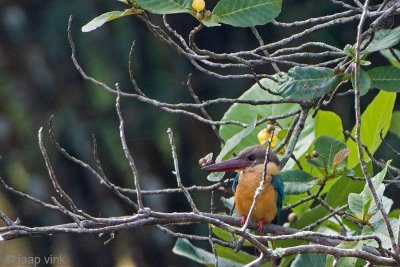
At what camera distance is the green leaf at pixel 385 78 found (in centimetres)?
172

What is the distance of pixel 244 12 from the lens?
1760mm

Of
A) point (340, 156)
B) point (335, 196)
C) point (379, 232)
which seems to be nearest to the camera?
point (379, 232)

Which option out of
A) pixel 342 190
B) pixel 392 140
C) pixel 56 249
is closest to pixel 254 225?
pixel 342 190

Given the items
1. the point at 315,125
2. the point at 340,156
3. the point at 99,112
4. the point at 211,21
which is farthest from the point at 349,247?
the point at 99,112

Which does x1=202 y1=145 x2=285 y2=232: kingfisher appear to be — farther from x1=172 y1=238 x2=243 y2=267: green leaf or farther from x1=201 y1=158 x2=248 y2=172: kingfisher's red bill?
x1=172 y1=238 x2=243 y2=267: green leaf

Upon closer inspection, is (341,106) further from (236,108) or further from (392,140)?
(236,108)

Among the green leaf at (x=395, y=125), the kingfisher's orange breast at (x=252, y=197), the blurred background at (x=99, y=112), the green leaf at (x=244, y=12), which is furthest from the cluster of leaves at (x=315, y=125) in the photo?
the blurred background at (x=99, y=112)

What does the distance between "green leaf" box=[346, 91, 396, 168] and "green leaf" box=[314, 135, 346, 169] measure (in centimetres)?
49

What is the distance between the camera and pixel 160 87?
3734 millimetres

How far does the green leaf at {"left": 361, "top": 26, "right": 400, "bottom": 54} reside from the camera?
65.3 inches

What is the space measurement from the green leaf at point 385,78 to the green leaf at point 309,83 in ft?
0.34

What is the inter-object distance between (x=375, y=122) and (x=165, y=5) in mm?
1055

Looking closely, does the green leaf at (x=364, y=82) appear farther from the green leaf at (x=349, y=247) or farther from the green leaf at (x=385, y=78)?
the green leaf at (x=349, y=247)

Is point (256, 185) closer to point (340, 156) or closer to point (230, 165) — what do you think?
point (230, 165)
